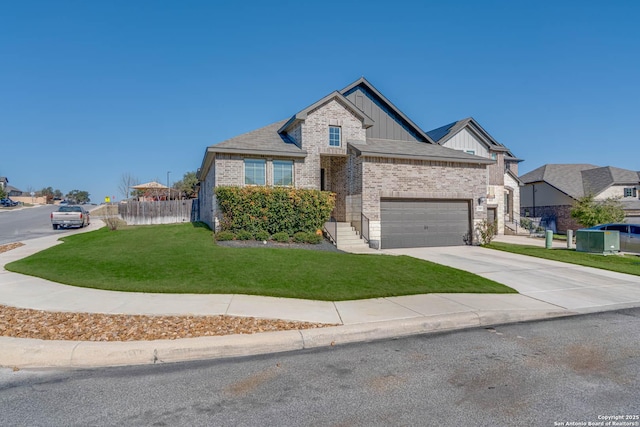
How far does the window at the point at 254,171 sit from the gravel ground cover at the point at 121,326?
34.9 feet

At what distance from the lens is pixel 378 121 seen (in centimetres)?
2092

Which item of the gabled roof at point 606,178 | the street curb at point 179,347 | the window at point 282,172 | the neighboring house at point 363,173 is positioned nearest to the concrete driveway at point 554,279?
the neighboring house at point 363,173

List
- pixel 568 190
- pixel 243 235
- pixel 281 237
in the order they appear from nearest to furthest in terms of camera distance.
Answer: pixel 243 235, pixel 281 237, pixel 568 190

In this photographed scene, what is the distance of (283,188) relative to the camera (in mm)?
15617

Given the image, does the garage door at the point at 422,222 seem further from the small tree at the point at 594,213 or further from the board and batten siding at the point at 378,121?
the small tree at the point at 594,213

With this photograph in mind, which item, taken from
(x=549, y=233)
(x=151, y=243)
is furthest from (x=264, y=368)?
(x=549, y=233)

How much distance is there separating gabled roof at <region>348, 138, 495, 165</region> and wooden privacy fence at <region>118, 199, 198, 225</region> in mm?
15087

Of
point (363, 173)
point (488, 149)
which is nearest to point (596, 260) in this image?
point (363, 173)

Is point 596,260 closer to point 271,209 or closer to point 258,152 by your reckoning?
point 271,209

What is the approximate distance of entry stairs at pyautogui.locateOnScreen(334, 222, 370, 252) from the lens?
15.2 metres

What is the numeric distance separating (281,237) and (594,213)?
77.8 feet

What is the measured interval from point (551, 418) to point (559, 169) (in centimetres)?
4423

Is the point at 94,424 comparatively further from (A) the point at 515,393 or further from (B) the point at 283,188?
(B) the point at 283,188

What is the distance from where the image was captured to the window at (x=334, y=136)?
17844 mm
